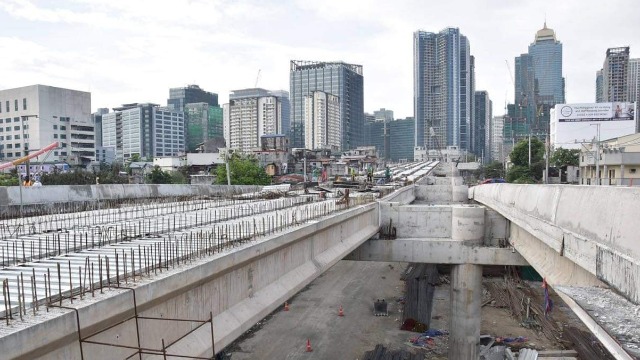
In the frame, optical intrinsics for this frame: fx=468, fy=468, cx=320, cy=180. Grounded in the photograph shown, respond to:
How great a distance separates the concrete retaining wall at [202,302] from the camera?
552 centimetres

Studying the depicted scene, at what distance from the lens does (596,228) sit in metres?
8.57

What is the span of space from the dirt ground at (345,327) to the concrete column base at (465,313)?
1970mm

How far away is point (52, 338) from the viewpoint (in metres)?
5.37

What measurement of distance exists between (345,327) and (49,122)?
88.5m

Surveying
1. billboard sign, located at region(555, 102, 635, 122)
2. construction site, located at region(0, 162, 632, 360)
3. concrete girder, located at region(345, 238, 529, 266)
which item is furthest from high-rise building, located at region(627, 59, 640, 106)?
concrete girder, located at region(345, 238, 529, 266)

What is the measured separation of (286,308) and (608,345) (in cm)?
2771

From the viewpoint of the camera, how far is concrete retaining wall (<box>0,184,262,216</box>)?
22.0 metres

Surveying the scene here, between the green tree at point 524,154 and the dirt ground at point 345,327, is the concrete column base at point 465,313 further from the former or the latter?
the green tree at point 524,154

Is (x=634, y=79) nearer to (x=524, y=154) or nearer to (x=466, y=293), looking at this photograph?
(x=524, y=154)

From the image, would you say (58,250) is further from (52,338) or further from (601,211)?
(601,211)

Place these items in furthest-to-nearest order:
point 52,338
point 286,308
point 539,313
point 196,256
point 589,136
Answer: point 589,136 → point 286,308 → point 539,313 → point 196,256 → point 52,338

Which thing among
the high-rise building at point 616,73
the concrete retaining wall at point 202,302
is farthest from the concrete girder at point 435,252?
the high-rise building at point 616,73

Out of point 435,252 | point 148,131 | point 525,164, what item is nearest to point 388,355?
point 435,252

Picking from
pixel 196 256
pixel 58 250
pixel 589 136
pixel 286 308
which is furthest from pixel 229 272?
pixel 589 136
